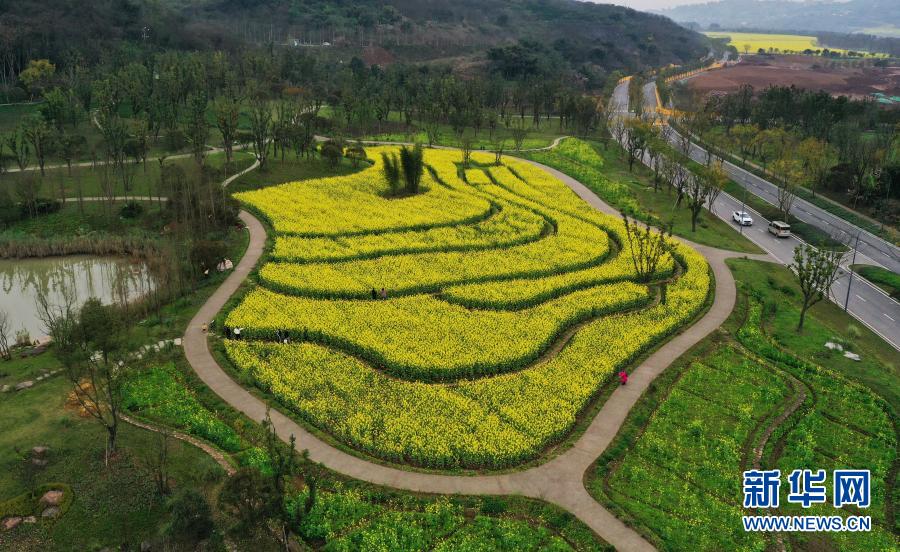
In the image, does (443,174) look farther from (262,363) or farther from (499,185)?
(262,363)

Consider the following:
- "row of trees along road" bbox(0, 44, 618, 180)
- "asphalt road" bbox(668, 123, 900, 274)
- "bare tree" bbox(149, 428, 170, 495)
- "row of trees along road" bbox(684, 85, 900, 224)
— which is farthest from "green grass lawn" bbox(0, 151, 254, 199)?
"row of trees along road" bbox(684, 85, 900, 224)

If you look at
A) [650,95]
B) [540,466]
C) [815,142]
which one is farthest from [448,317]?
[650,95]

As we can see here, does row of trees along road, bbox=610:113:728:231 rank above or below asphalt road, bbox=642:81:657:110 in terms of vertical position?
below

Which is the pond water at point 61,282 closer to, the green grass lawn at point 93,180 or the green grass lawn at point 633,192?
the green grass lawn at point 93,180

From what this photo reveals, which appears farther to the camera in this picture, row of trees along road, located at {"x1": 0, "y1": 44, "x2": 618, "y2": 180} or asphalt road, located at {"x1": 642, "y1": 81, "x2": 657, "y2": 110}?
asphalt road, located at {"x1": 642, "y1": 81, "x2": 657, "y2": 110}

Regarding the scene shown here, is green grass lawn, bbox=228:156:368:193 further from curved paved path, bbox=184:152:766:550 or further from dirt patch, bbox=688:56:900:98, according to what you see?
dirt patch, bbox=688:56:900:98

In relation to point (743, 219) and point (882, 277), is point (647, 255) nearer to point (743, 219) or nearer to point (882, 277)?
point (882, 277)
